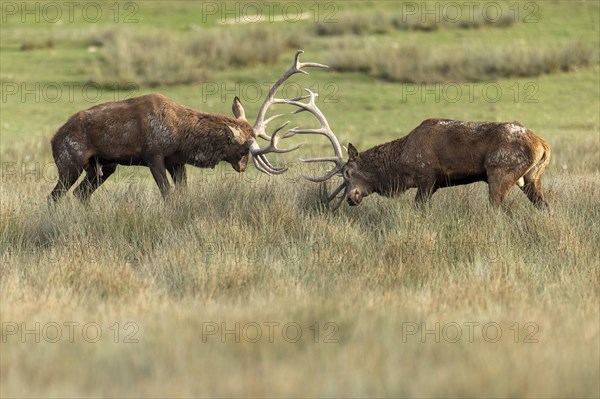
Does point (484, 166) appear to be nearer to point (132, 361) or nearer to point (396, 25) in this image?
point (132, 361)

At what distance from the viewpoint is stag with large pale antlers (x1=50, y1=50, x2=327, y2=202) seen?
433 inches

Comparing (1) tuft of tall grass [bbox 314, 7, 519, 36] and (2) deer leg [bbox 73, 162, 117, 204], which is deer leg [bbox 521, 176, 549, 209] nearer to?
(2) deer leg [bbox 73, 162, 117, 204]

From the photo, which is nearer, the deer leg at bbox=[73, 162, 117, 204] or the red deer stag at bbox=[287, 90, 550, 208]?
the red deer stag at bbox=[287, 90, 550, 208]

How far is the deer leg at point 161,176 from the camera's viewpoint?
11000 mm

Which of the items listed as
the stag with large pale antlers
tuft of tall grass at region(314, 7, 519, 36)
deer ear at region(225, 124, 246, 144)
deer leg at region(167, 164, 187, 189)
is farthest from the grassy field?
tuft of tall grass at region(314, 7, 519, 36)

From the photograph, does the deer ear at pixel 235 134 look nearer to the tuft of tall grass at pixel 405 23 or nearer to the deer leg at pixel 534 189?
the deer leg at pixel 534 189

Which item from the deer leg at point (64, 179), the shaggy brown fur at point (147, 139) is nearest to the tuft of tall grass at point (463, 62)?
the shaggy brown fur at point (147, 139)

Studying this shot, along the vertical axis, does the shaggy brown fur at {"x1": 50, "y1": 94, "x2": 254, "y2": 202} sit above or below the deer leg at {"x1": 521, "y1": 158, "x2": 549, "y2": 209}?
above

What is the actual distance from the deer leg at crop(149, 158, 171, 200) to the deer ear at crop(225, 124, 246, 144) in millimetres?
692

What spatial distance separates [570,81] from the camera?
22078mm

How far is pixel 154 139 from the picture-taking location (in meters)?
11.0

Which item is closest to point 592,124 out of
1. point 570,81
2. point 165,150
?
point 570,81

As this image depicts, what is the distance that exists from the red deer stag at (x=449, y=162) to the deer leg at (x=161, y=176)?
54.4 inches

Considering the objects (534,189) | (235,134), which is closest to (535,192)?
(534,189)
